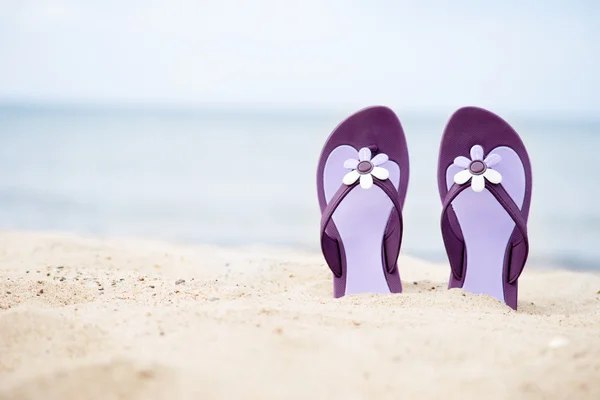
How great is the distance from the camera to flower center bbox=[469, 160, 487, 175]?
271 centimetres

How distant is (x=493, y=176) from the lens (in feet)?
8.79

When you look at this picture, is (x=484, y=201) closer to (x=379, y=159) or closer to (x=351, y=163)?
(x=379, y=159)

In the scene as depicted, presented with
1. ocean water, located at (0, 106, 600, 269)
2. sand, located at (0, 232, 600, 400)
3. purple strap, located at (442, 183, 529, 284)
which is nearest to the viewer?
sand, located at (0, 232, 600, 400)

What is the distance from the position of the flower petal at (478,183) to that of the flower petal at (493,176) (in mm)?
23

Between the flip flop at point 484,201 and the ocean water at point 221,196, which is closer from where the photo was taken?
the flip flop at point 484,201

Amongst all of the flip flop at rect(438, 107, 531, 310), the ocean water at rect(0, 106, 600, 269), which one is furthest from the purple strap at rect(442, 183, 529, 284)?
the ocean water at rect(0, 106, 600, 269)

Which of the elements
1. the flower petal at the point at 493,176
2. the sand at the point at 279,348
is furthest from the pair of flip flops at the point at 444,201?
the sand at the point at 279,348

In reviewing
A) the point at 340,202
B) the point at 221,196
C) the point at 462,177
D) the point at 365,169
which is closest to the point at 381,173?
the point at 365,169

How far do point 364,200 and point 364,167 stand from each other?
6.3 inches

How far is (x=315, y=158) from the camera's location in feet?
35.2

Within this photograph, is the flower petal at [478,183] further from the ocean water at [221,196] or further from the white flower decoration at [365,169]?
the ocean water at [221,196]

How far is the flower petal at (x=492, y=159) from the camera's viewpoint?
2732 millimetres

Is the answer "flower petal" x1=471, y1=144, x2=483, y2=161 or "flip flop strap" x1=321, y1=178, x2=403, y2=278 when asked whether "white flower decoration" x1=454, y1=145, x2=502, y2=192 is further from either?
"flip flop strap" x1=321, y1=178, x2=403, y2=278

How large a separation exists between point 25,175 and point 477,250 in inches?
247
